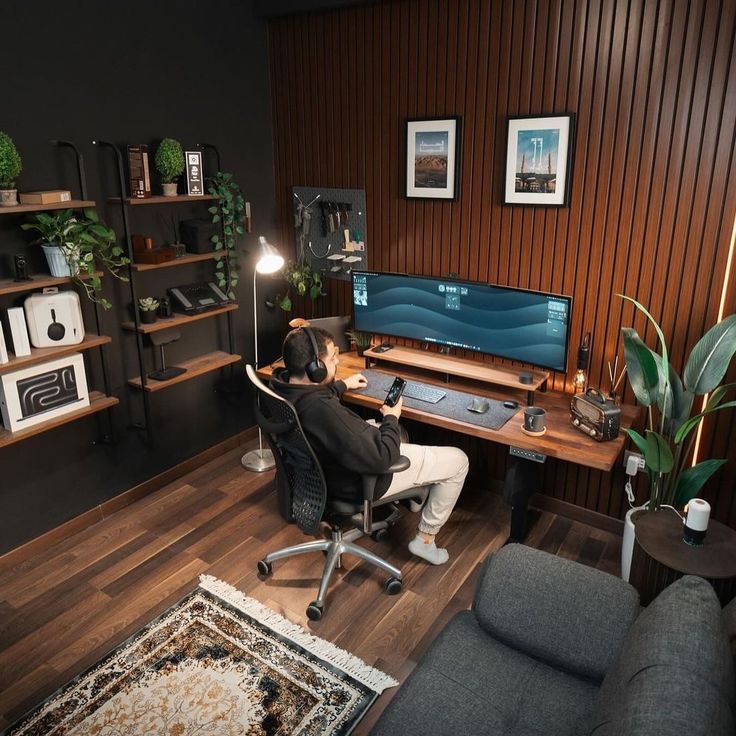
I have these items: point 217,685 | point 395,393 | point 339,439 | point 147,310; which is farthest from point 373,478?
point 147,310

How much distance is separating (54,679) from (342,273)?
8.46 feet

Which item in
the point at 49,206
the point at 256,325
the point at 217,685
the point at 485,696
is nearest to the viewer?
the point at 485,696

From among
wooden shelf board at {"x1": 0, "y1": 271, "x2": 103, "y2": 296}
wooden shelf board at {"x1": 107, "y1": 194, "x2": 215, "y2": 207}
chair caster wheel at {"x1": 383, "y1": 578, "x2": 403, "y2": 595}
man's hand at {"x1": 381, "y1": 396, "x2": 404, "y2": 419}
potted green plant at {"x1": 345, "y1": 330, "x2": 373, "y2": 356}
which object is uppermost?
wooden shelf board at {"x1": 107, "y1": 194, "x2": 215, "y2": 207}

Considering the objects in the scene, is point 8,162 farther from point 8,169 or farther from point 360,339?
point 360,339

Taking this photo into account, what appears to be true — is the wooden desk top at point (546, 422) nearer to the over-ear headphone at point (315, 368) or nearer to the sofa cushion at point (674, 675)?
the over-ear headphone at point (315, 368)

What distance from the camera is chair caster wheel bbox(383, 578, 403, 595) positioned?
2898 mm

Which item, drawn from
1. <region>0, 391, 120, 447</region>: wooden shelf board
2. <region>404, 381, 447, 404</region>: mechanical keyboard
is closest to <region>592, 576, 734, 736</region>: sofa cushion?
<region>404, 381, 447, 404</region>: mechanical keyboard

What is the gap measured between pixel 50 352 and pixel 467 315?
2013 mm

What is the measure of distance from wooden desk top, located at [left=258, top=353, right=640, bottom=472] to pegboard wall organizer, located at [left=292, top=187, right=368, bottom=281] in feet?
2.29

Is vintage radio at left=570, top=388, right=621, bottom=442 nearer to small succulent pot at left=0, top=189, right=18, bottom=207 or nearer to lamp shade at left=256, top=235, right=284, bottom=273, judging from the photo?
lamp shade at left=256, top=235, right=284, bottom=273

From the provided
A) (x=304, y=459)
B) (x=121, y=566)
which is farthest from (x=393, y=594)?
(x=121, y=566)

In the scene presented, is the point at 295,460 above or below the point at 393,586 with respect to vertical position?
above

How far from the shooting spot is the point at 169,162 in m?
3.35

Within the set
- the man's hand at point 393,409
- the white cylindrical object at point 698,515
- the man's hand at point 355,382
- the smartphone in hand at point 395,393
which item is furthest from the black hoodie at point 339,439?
the white cylindrical object at point 698,515
